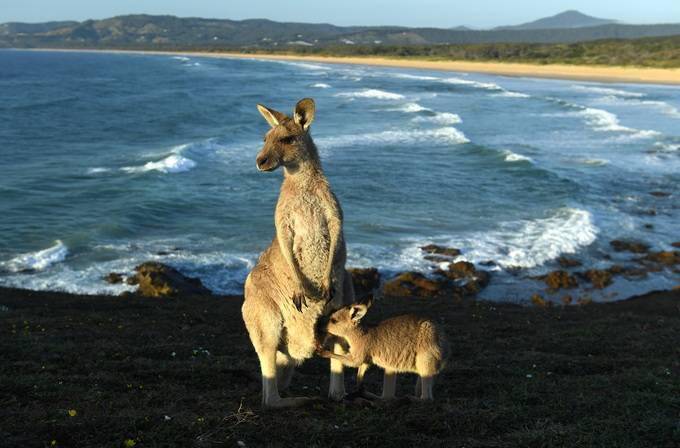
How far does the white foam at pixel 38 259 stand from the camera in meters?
18.5

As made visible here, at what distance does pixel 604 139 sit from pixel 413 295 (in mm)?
27562

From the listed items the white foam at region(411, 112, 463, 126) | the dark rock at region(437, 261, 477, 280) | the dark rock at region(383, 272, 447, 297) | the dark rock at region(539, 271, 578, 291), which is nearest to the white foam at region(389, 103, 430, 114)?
the white foam at region(411, 112, 463, 126)

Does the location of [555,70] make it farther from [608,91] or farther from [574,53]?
[608,91]

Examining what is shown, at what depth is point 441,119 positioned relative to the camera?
49906mm

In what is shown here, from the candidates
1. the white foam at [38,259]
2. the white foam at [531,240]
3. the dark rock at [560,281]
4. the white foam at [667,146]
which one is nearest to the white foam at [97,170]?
the white foam at [38,259]

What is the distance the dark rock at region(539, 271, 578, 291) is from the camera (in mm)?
17500

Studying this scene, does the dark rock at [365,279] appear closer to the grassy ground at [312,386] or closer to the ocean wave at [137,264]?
the ocean wave at [137,264]

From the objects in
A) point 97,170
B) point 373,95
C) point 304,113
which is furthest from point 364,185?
point 373,95

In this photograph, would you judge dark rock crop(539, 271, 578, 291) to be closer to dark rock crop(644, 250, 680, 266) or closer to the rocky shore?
the rocky shore

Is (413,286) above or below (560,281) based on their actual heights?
below

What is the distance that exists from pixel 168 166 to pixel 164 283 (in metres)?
17.7

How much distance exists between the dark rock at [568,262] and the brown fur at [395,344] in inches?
540

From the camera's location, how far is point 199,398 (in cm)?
690

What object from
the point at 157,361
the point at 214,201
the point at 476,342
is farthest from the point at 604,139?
the point at 157,361
